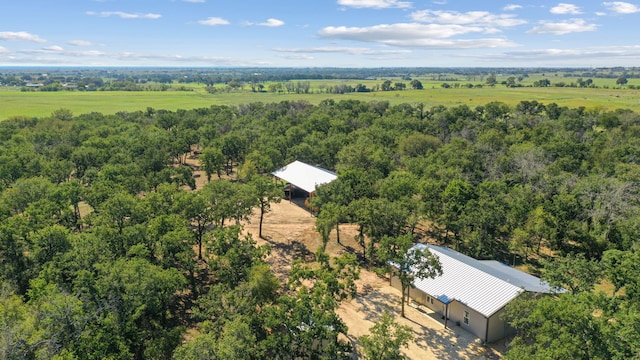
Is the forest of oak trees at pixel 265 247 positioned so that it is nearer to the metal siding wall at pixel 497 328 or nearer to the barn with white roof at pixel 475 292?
the barn with white roof at pixel 475 292

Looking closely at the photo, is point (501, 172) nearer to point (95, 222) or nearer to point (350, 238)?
point (350, 238)

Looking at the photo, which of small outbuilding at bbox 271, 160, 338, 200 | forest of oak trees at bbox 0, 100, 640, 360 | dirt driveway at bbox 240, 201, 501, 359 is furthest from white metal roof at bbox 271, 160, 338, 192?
dirt driveway at bbox 240, 201, 501, 359

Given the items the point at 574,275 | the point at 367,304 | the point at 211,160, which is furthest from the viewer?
the point at 211,160

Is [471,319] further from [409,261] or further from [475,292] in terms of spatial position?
[409,261]

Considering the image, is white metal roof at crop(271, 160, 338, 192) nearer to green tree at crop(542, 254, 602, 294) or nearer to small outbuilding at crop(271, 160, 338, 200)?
small outbuilding at crop(271, 160, 338, 200)

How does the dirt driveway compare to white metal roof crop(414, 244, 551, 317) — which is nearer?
the dirt driveway

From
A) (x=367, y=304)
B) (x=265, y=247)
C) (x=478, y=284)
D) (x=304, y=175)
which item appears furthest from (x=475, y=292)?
(x=304, y=175)

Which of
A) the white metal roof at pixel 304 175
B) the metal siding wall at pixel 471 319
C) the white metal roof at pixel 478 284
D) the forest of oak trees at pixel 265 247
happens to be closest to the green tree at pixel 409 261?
the forest of oak trees at pixel 265 247
